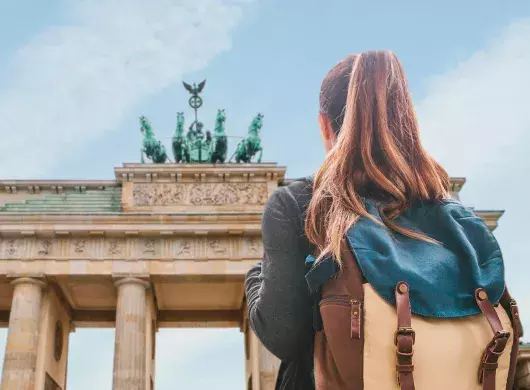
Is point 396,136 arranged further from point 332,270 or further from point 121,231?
point 121,231

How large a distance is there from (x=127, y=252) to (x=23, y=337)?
4.29 meters

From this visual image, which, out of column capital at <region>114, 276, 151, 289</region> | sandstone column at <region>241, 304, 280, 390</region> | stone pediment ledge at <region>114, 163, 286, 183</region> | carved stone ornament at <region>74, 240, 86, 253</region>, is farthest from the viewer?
stone pediment ledge at <region>114, 163, 286, 183</region>

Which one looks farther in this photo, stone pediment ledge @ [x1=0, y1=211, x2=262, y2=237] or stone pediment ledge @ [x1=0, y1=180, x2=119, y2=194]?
stone pediment ledge @ [x1=0, y1=180, x2=119, y2=194]

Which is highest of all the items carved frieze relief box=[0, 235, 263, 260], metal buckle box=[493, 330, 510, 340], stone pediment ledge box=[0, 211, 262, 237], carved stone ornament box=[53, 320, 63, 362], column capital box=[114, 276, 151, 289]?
stone pediment ledge box=[0, 211, 262, 237]

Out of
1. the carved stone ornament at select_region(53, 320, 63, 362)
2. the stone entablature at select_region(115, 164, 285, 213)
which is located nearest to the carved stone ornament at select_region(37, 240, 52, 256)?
the stone entablature at select_region(115, 164, 285, 213)

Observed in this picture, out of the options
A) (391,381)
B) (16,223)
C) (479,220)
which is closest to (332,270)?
(391,381)

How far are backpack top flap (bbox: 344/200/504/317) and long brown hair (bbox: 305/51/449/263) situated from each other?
7cm

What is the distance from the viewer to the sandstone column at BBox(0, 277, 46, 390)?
70.0ft

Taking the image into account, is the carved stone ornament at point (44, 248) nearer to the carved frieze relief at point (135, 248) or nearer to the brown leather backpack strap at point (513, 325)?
the carved frieze relief at point (135, 248)

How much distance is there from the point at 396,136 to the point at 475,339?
68cm

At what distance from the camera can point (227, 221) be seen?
23.9m

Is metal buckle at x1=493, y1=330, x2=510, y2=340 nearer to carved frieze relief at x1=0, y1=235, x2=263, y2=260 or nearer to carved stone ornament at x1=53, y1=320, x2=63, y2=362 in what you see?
carved frieze relief at x1=0, y1=235, x2=263, y2=260

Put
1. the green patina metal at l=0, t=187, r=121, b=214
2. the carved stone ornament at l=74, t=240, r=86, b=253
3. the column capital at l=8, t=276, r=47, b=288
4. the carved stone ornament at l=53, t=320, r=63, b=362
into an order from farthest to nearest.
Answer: the carved stone ornament at l=53, t=320, r=63, b=362 → the green patina metal at l=0, t=187, r=121, b=214 → the carved stone ornament at l=74, t=240, r=86, b=253 → the column capital at l=8, t=276, r=47, b=288

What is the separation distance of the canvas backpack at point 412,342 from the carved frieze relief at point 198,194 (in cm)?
2362
